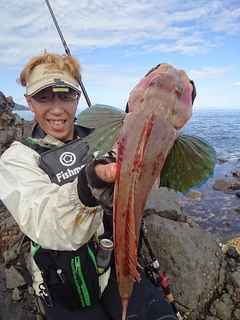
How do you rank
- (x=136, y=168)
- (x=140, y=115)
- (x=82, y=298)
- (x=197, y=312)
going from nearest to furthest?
(x=136, y=168) < (x=140, y=115) < (x=82, y=298) < (x=197, y=312)

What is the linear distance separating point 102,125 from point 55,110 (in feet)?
4.31

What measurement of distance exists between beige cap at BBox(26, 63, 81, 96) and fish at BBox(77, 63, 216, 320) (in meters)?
1.03

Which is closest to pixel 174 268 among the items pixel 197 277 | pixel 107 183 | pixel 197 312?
pixel 197 277

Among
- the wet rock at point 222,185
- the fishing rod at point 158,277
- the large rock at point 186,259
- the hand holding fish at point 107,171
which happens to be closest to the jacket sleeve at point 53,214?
the hand holding fish at point 107,171

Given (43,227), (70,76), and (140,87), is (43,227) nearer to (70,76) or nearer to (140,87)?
(140,87)

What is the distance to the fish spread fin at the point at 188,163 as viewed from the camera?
2.15 metres

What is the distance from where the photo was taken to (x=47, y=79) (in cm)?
299

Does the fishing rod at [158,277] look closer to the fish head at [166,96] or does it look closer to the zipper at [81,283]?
the zipper at [81,283]

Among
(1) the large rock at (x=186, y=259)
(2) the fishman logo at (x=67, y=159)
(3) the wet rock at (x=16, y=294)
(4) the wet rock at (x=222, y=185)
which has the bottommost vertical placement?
(4) the wet rock at (x=222, y=185)

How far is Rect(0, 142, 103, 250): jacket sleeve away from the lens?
1953 mm

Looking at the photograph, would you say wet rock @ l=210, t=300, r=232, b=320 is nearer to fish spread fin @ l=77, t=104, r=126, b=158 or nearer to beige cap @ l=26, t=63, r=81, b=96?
fish spread fin @ l=77, t=104, r=126, b=158

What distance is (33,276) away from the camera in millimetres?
3104

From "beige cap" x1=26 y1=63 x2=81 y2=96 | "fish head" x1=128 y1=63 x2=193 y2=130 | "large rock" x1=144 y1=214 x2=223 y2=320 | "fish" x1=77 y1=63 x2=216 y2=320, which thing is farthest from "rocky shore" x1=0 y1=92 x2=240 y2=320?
"fish head" x1=128 y1=63 x2=193 y2=130

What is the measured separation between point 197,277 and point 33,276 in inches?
98.2
